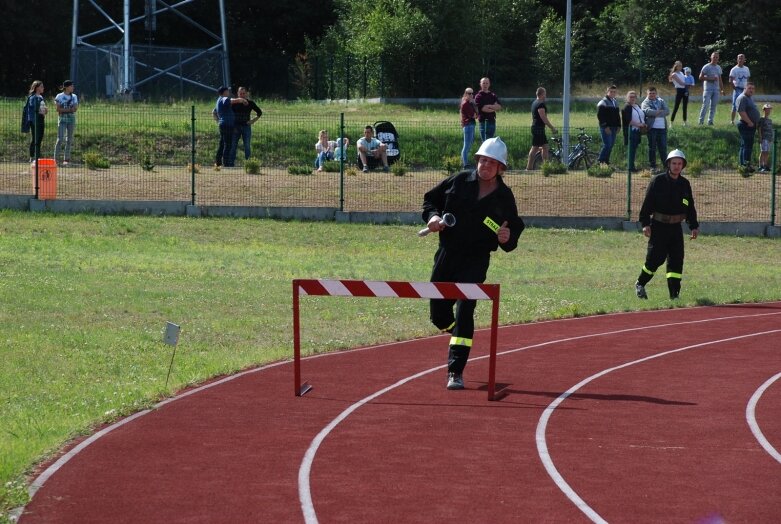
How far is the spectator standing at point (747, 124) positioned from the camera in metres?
31.6

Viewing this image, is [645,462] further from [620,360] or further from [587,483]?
[620,360]

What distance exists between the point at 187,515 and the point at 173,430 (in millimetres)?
2433

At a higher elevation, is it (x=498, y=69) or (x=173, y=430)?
(x=498, y=69)

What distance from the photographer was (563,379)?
12.7 metres

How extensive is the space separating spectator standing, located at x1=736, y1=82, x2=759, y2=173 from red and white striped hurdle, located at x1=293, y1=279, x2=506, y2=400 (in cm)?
2147

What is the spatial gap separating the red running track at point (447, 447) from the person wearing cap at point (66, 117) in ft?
60.1

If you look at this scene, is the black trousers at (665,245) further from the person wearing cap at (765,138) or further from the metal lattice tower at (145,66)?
the metal lattice tower at (145,66)

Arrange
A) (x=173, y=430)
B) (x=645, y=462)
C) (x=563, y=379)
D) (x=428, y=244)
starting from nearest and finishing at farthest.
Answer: (x=645, y=462)
(x=173, y=430)
(x=563, y=379)
(x=428, y=244)

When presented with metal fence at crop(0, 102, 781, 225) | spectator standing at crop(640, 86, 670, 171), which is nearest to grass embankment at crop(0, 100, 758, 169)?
metal fence at crop(0, 102, 781, 225)

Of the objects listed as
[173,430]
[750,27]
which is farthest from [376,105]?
[173,430]

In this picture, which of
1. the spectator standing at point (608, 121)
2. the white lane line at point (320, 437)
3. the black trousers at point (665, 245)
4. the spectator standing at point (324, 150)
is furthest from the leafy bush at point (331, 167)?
the white lane line at point (320, 437)

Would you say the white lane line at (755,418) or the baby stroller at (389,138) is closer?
the white lane line at (755,418)

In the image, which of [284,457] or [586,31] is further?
[586,31]

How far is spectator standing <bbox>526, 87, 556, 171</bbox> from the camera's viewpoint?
31469 mm
